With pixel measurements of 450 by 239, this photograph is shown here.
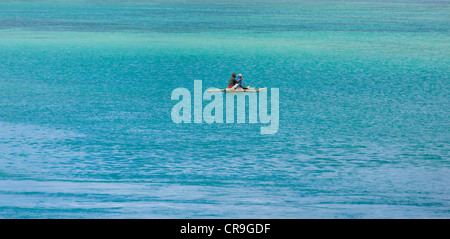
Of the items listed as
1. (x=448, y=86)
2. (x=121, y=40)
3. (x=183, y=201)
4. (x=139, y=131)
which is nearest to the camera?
(x=183, y=201)

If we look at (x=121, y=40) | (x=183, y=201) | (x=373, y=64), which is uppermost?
(x=121, y=40)

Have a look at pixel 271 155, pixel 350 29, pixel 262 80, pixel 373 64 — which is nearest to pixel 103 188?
pixel 271 155

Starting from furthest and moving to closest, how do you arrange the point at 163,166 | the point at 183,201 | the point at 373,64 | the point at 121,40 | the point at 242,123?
1. the point at 121,40
2. the point at 373,64
3. the point at 242,123
4. the point at 163,166
5. the point at 183,201

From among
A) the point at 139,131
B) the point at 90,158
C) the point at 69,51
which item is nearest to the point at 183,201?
the point at 90,158

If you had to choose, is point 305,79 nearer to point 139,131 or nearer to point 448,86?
point 448,86

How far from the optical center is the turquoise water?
12430mm

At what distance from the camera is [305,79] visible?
91.6 ft

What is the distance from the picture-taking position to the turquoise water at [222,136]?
12.4 m

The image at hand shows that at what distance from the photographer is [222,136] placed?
1742 cm

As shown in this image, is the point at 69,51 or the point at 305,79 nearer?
the point at 305,79

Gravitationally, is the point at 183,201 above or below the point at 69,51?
below

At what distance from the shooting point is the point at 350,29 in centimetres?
5219

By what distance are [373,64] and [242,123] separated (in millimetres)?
15251

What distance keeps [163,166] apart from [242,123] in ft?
15.5
